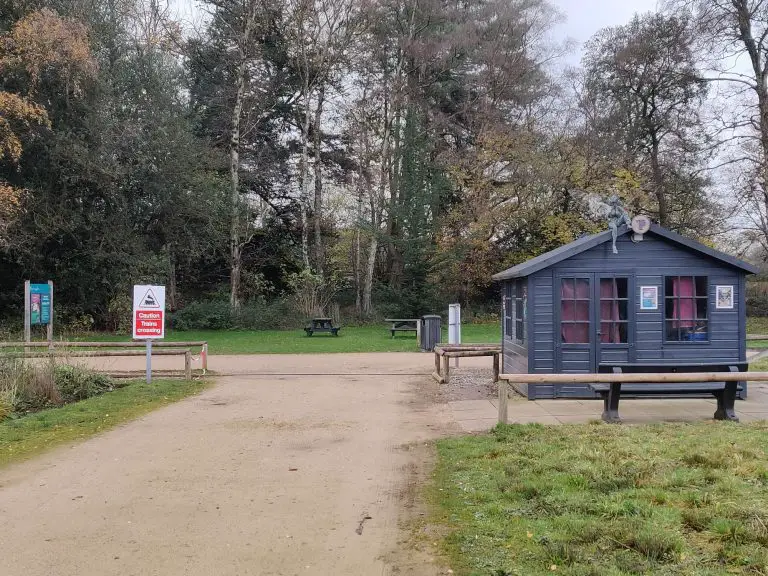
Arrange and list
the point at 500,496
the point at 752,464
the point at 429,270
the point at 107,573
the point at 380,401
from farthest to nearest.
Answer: the point at 429,270
the point at 380,401
the point at 752,464
the point at 500,496
the point at 107,573

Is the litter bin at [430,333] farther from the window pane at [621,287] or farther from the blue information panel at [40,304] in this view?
the blue information panel at [40,304]

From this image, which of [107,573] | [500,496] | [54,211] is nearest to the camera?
[107,573]

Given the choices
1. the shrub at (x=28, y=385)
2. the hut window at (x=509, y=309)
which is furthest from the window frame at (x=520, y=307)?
the shrub at (x=28, y=385)

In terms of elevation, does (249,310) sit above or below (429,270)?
below

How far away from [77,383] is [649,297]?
9.96 metres

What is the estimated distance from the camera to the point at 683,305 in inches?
426

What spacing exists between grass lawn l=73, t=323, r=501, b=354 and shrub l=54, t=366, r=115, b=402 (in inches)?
325

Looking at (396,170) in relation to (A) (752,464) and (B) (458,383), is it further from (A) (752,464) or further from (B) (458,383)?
(A) (752,464)

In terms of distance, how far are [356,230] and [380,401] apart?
25.2 metres

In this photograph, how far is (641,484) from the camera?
17.2 ft

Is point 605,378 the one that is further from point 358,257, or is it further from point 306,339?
point 358,257

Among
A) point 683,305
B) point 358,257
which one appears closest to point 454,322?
point 683,305

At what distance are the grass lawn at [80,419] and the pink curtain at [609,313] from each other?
7367 millimetres

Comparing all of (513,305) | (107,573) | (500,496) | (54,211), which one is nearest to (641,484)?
(500,496)
